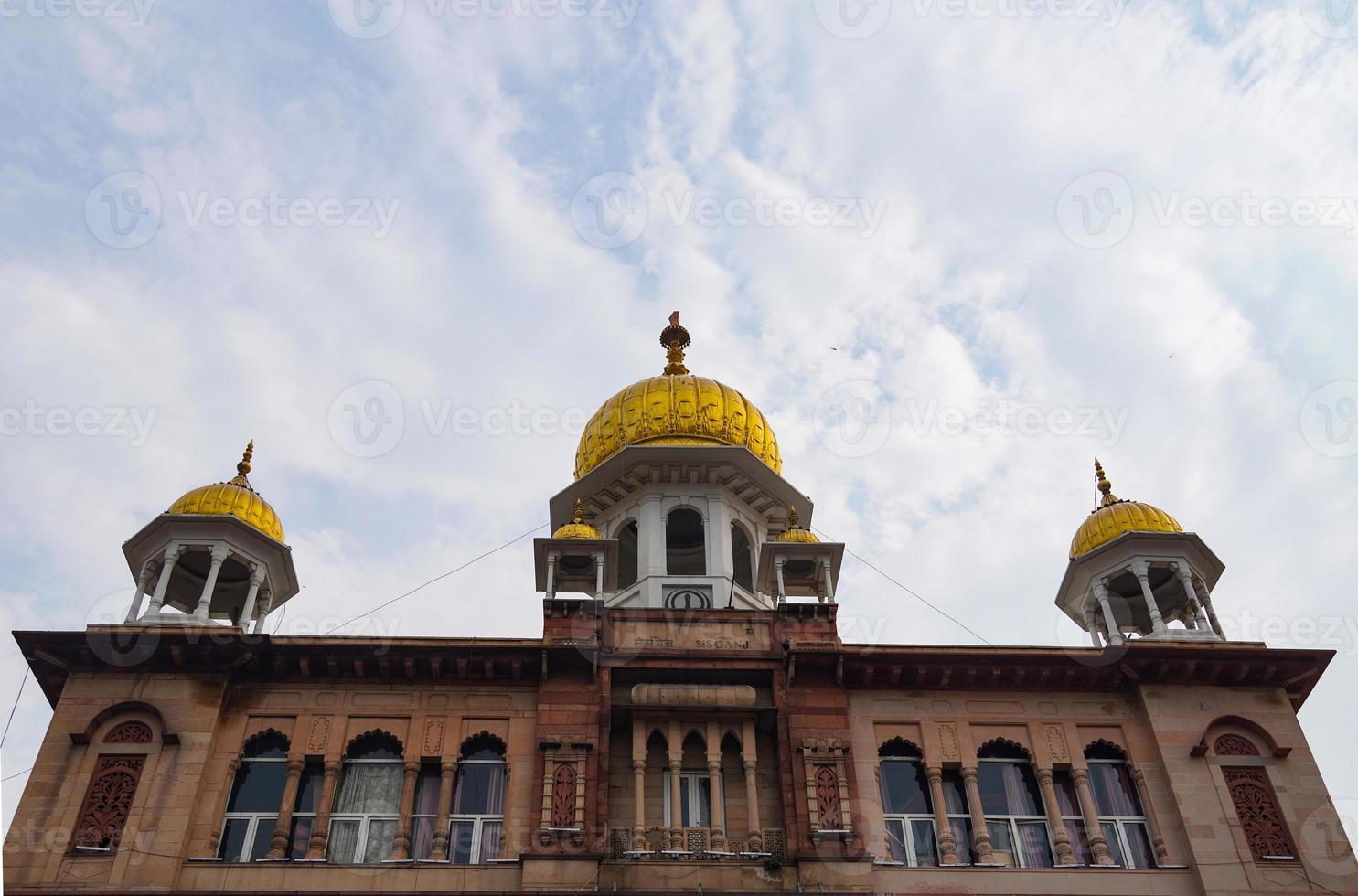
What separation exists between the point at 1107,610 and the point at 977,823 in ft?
23.7

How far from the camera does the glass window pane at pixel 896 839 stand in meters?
20.3

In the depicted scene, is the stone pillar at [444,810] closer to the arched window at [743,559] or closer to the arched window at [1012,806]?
the arched window at [1012,806]

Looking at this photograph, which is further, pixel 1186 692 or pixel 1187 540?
pixel 1187 540

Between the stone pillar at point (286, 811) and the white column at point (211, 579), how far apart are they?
4.12m

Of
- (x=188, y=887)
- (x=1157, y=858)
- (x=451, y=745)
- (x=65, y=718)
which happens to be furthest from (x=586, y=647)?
(x=1157, y=858)

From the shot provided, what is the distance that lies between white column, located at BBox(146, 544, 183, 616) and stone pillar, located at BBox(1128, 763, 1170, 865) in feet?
59.4

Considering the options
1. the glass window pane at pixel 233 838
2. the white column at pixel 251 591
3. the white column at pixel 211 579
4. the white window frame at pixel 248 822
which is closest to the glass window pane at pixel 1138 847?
the white window frame at pixel 248 822

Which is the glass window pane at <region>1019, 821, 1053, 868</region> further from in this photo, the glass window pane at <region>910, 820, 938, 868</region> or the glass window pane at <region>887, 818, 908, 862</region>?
the glass window pane at <region>887, 818, 908, 862</region>

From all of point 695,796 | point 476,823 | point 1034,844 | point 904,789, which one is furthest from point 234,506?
point 1034,844

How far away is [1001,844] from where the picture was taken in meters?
20.7

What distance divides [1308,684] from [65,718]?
22.0m

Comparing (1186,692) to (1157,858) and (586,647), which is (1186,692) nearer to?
(1157,858)

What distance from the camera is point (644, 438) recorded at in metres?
30.6

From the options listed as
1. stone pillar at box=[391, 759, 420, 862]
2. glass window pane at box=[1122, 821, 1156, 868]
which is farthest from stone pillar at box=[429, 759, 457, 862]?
glass window pane at box=[1122, 821, 1156, 868]
